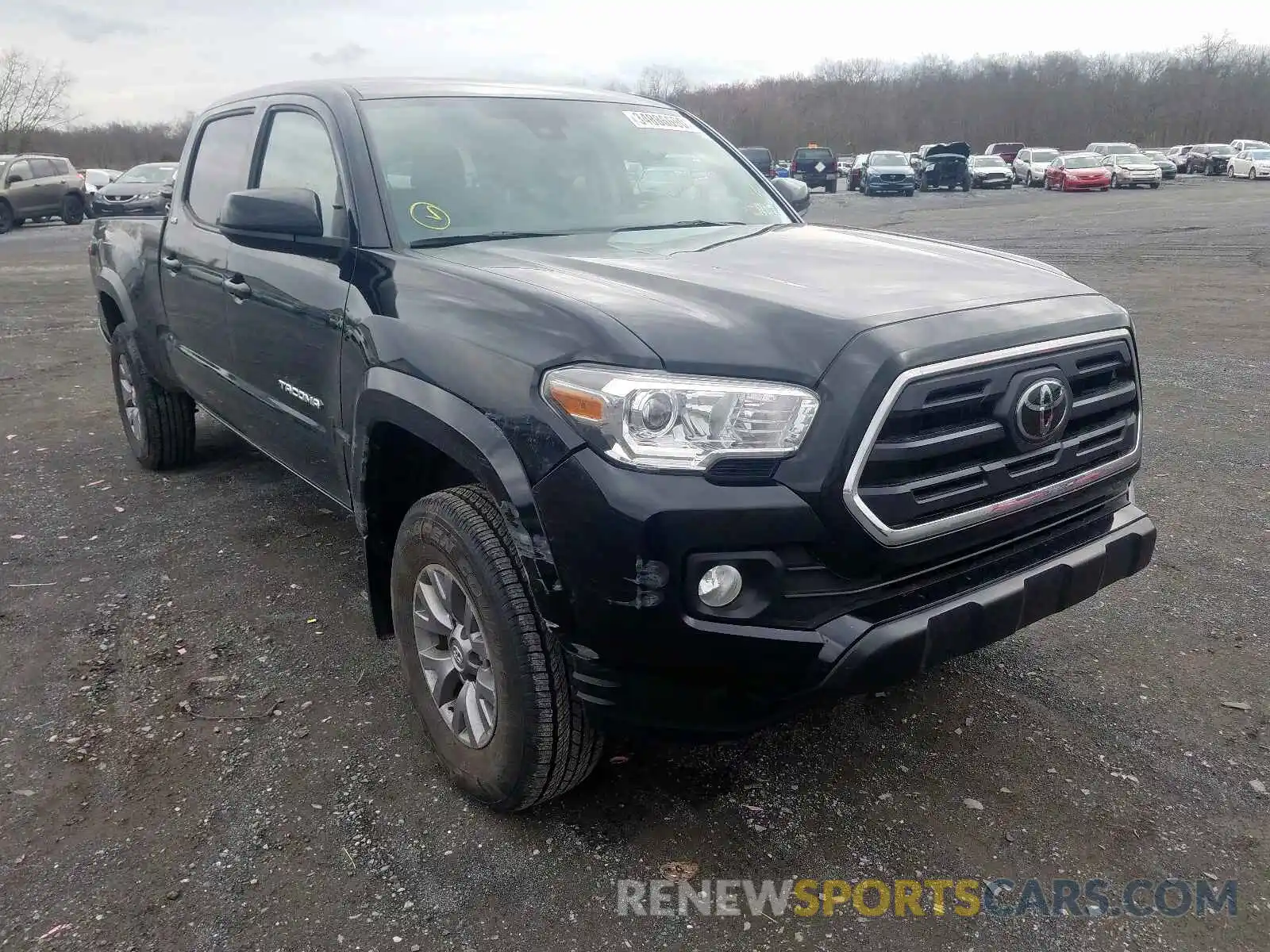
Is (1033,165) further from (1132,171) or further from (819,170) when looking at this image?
(819,170)

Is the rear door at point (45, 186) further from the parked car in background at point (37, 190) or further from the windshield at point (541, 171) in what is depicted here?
the windshield at point (541, 171)

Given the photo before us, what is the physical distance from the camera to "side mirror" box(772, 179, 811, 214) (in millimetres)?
4477

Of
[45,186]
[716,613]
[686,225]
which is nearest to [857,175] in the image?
[45,186]

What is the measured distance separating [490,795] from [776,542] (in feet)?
3.47

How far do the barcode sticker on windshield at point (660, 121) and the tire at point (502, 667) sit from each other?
2.00 m

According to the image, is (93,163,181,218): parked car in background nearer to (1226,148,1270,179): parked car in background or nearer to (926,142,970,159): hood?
(926,142,970,159): hood

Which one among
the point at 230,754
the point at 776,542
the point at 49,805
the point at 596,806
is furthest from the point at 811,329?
the point at 49,805

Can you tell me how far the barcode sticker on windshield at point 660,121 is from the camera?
3.89m

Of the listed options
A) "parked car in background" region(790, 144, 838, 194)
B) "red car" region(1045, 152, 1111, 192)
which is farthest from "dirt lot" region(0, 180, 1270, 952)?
"parked car in background" region(790, 144, 838, 194)

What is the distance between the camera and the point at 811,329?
7.19ft

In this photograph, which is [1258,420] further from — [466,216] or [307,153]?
[307,153]

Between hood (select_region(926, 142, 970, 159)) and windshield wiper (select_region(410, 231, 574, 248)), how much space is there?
121ft

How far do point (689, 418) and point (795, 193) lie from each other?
2.89 meters

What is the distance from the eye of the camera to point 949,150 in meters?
38.8
